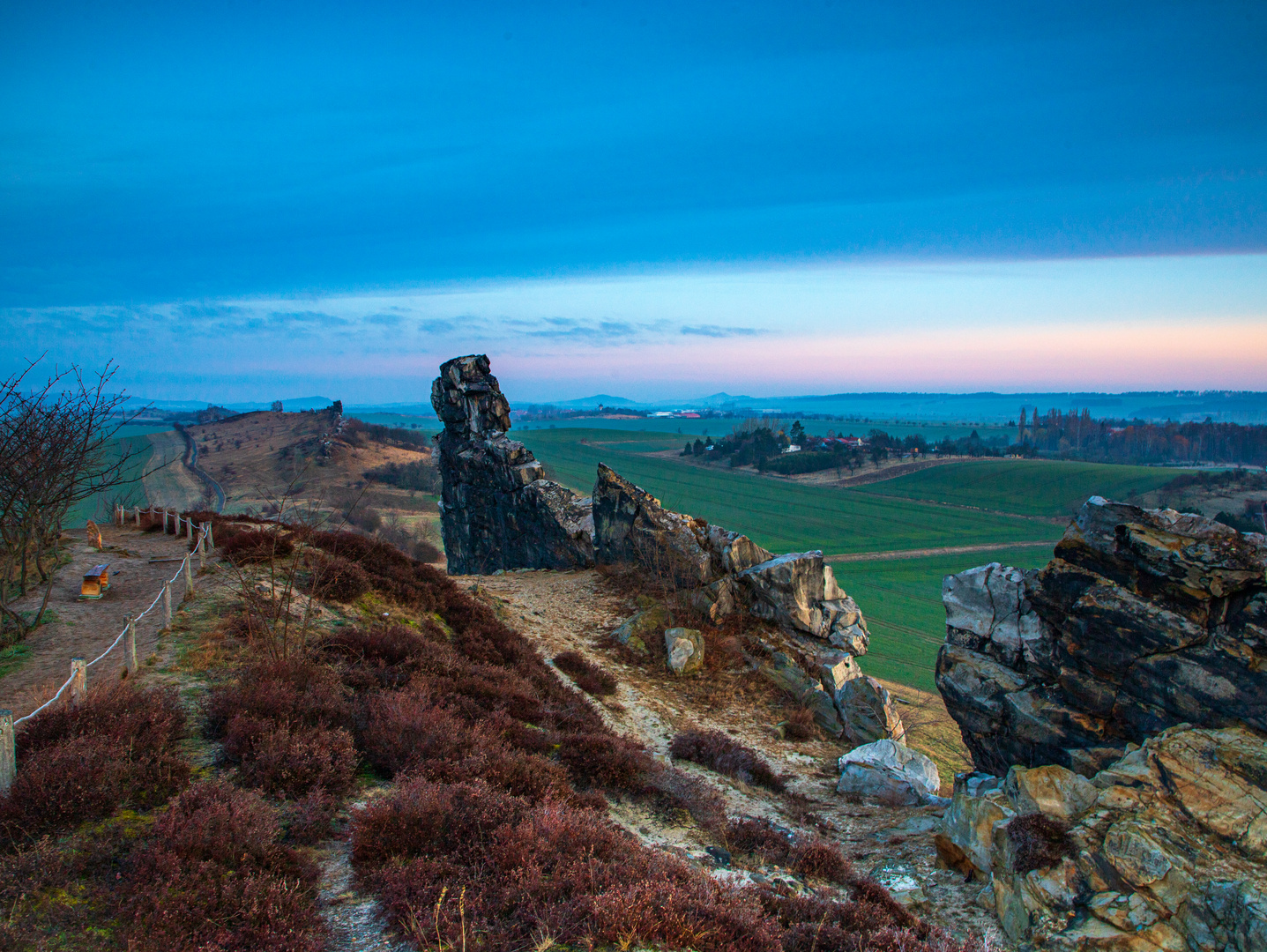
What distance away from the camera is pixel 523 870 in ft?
21.5

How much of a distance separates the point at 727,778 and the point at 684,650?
24.0ft

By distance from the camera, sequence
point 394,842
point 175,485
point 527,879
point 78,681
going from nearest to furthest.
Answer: point 527,879
point 394,842
point 78,681
point 175,485

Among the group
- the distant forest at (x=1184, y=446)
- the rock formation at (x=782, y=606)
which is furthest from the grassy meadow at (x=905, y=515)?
the distant forest at (x=1184, y=446)

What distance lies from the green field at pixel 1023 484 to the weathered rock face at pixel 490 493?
335 ft

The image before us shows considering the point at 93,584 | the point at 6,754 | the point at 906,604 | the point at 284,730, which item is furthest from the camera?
the point at 906,604

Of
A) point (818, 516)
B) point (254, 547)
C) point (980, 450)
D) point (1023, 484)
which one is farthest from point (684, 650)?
point (980, 450)

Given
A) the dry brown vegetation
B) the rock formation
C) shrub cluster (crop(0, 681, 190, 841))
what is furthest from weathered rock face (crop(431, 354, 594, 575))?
shrub cluster (crop(0, 681, 190, 841))

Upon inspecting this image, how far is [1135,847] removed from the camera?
820cm

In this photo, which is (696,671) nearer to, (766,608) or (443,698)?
(766,608)

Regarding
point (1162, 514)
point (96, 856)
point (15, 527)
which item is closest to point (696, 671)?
point (1162, 514)

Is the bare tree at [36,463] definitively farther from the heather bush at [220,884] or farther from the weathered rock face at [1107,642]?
the weathered rock face at [1107,642]

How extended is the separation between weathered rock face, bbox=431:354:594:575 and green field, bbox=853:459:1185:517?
102m

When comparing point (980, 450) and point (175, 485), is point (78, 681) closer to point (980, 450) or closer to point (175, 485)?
point (175, 485)

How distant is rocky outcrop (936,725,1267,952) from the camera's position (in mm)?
7562
